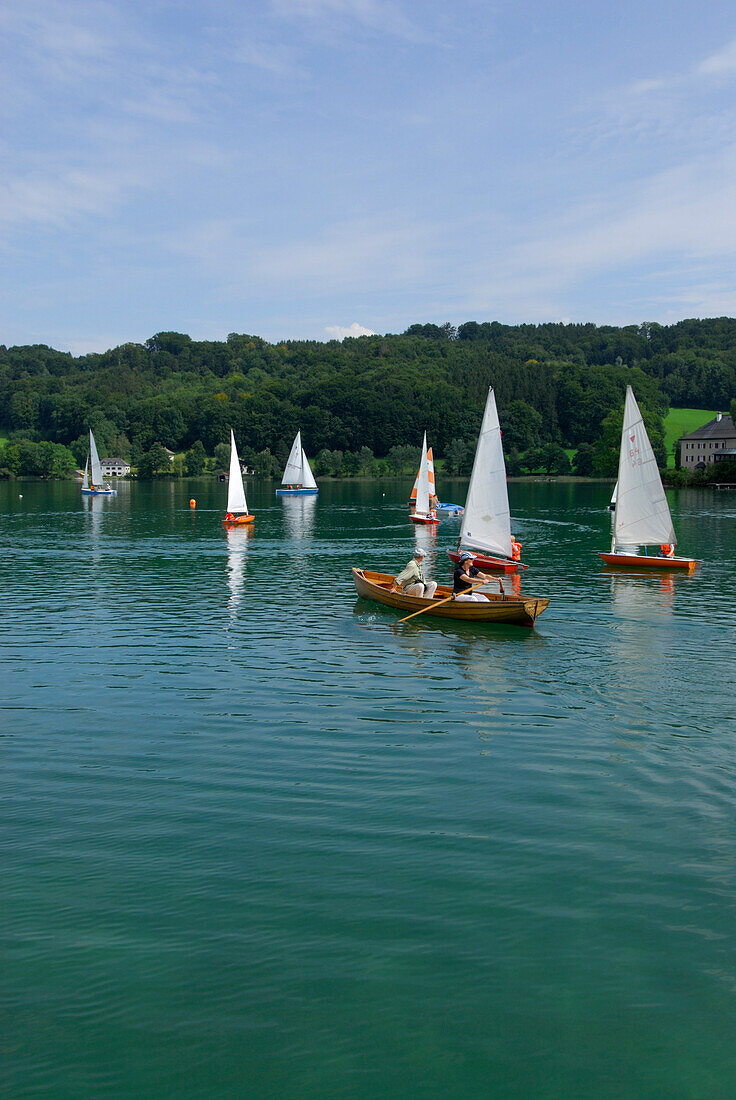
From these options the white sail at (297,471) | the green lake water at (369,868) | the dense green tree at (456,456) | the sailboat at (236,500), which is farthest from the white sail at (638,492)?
the dense green tree at (456,456)

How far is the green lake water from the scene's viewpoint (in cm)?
932

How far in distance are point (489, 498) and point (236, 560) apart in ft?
65.3

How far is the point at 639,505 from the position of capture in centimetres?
4850

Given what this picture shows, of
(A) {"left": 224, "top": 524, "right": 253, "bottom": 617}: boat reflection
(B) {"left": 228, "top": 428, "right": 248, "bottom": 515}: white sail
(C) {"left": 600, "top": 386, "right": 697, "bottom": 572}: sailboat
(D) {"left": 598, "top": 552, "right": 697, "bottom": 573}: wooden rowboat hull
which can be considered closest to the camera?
(A) {"left": 224, "top": 524, "right": 253, "bottom": 617}: boat reflection

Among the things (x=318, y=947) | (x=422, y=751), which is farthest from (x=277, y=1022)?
(x=422, y=751)

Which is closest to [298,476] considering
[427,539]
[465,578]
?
[427,539]

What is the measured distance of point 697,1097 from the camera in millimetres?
8688

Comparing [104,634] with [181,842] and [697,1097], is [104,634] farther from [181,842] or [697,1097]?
[697,1097]

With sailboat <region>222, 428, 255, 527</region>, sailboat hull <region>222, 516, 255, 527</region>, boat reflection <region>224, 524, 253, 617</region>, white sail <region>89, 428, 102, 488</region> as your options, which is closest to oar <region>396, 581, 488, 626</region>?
boat reflection <region>224, 524, 253, 617</region>

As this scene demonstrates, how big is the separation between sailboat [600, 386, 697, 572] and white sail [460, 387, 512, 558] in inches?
324

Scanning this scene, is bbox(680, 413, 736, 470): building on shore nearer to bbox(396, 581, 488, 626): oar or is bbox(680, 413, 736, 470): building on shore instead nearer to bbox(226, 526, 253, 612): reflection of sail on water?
bbox(226, 526, 253, 612): reflection of sail on water

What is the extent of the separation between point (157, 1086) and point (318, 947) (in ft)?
8.87

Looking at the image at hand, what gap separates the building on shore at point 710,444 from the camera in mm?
167500

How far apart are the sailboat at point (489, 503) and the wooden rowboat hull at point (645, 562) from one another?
7.75 m
